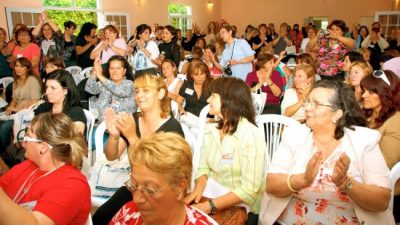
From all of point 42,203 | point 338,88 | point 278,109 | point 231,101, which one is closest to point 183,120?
point 278,109

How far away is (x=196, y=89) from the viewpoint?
4.09 metres

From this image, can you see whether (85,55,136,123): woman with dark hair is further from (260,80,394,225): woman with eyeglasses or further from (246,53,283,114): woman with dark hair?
(260,80,394,225): woman with eyeglasses

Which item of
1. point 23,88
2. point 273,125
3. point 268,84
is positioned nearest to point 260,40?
point 268,84

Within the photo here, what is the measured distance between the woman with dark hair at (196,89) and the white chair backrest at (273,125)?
1119 millimetres

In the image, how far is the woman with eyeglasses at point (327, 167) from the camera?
171 centimetres

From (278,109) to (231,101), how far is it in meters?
2.04

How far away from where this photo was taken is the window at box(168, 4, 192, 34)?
12648 mm

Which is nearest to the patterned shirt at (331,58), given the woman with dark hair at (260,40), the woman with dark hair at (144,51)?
the woman with dark hair at (144,51)

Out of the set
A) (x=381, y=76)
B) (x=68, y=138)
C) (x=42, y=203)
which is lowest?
(x=42, y=203)

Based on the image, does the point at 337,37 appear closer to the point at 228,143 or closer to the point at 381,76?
the point at 381,76

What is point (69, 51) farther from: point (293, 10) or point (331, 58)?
point (293, 10)

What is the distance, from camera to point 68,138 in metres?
1.74

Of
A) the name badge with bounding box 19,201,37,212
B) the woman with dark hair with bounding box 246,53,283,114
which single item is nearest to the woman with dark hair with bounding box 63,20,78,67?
the woman with dark hair with bounding box 246,53,283,114

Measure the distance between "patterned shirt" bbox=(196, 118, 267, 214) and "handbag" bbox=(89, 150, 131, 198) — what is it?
1.56ft
